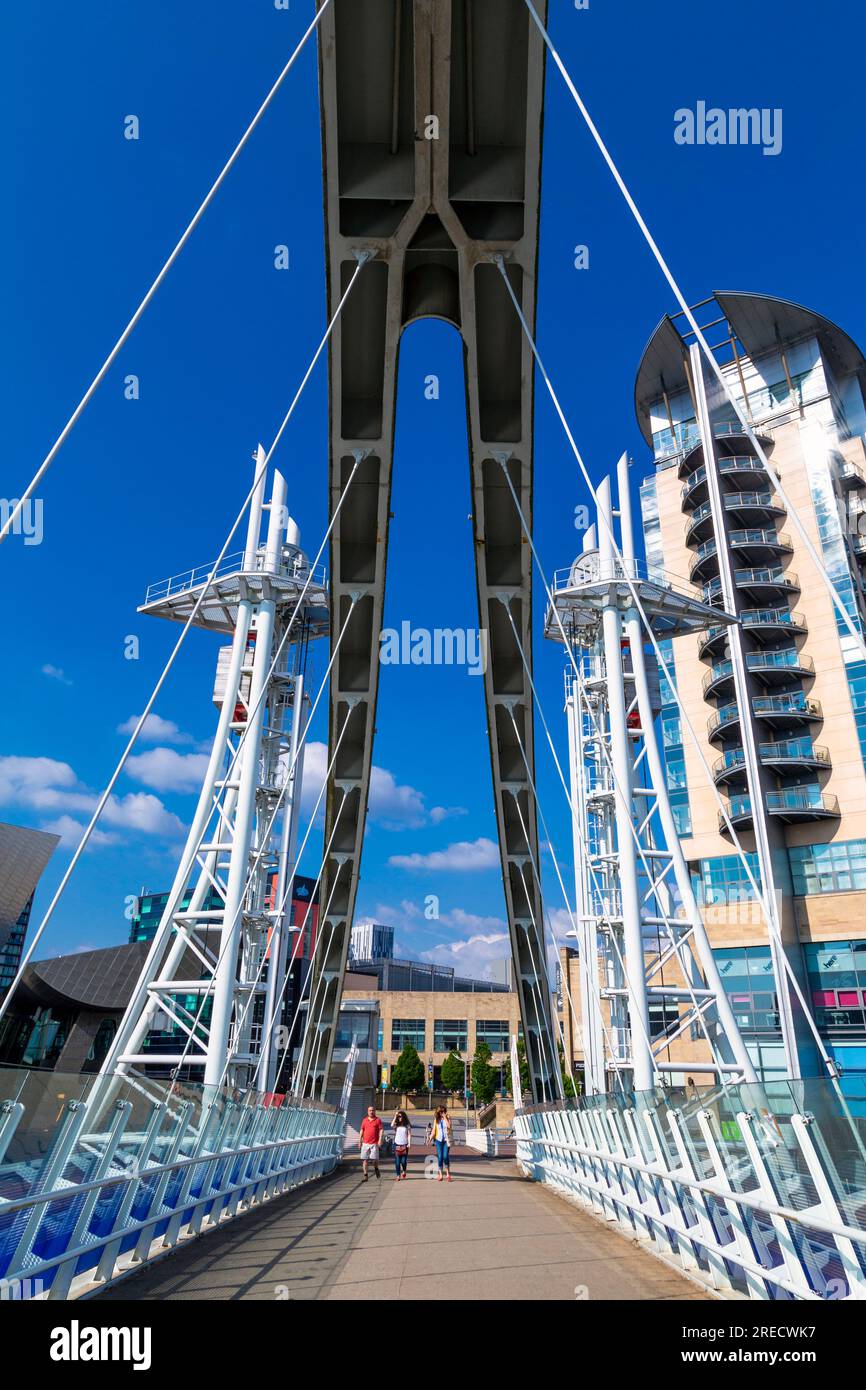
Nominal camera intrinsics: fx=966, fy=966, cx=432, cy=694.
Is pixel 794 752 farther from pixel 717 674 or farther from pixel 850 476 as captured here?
pixel 850 476

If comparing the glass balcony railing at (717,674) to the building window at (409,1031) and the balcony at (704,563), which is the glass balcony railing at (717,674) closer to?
the balcony at (704,563)

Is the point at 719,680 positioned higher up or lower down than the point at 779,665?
higher up

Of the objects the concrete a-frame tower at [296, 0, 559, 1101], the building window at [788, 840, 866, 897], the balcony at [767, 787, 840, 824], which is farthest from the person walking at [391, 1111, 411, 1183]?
the building window at [788, 840, 866, 897]

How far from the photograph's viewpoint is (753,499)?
49.8m

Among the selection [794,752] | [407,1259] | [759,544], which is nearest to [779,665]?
[794,752]

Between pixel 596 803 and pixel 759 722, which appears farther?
pixel 759 722

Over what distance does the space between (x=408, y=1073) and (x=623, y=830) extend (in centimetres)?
5600

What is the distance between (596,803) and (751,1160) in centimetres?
2245

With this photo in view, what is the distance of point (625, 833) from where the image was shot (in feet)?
69.6

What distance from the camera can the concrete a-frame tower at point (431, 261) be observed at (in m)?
11.0

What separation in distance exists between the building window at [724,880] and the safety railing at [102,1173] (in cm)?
3649

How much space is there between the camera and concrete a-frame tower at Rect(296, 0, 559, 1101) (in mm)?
10992

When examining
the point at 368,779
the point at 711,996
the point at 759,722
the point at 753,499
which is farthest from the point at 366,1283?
the point at 753,499
